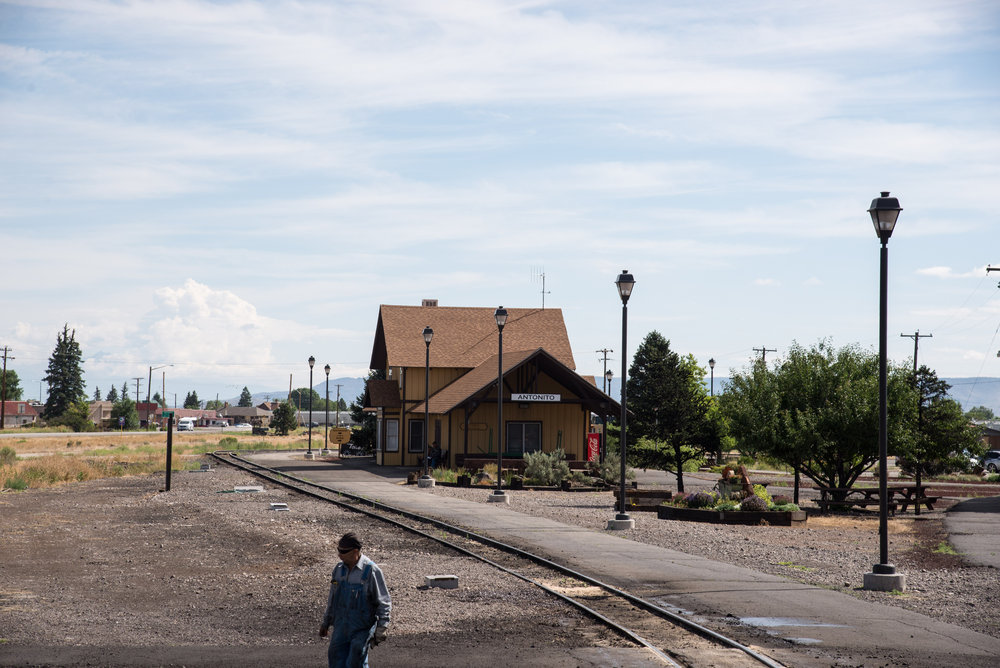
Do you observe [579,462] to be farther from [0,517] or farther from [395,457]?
[0,517]

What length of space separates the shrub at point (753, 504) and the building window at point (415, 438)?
2705cm

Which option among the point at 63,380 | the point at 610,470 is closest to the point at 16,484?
the point at 610,470

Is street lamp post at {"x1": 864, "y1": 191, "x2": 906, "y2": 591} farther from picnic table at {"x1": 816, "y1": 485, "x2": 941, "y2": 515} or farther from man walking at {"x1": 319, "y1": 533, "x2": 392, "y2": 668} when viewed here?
picnic table at {"x1": 816, "y1": 485, "x2": 941, "y2": 515}

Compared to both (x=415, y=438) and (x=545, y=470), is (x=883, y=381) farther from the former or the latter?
(x=415, y=438)

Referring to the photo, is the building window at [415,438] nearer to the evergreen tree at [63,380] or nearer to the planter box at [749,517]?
the planter box at [749,517]

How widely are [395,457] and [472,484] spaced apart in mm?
14344

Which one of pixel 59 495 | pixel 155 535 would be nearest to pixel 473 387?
pixel 59 495

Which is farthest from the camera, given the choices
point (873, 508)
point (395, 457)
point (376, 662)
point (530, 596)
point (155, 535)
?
point (395, 457)

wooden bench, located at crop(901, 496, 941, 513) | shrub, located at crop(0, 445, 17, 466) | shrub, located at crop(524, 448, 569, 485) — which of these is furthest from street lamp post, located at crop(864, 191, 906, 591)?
shrub, located at crop(0, 445, 17, 466)

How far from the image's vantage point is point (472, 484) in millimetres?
36375

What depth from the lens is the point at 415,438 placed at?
5019 centimetres

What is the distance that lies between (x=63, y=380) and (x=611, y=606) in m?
140

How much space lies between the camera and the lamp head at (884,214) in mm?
14500

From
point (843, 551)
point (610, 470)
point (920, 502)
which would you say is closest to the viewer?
point (843, 551)
